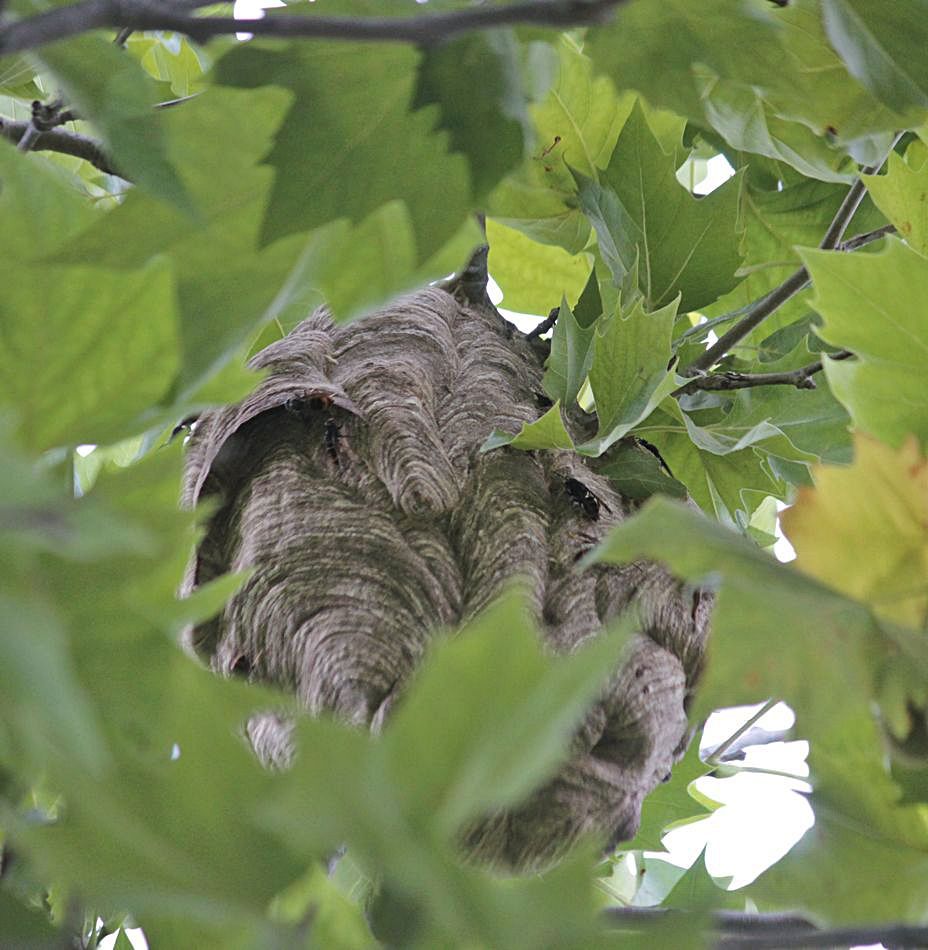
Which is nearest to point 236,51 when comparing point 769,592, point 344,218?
point 344,218

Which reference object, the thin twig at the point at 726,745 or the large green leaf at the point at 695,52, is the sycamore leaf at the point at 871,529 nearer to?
the large green leaf at the point at 695,52

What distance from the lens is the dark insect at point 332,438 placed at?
116cm

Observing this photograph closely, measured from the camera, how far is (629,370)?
116 centimetres

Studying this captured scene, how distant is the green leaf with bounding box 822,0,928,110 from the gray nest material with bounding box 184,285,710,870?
1.33 feet

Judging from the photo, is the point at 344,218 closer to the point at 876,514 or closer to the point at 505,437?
the point at 876,514

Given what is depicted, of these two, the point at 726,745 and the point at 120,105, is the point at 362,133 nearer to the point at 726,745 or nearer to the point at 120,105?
the point at 120,105

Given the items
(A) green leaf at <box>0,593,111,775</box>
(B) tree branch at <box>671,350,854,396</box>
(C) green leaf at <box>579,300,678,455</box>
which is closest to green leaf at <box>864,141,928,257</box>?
(C) green leaf at <box>579,300,678,455</box>

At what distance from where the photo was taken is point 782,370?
4.46 ft

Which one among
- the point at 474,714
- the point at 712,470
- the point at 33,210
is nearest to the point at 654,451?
the point at 712,470

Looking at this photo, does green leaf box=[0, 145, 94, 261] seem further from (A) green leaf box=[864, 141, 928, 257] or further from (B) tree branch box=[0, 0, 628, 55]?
(A) green leaf box=[864, 141, 928, 257]

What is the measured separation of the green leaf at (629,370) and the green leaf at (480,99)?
61 cm

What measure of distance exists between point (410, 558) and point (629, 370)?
32 cm

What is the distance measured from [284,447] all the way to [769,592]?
82cm

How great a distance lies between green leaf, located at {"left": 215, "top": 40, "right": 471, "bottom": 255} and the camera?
19.0 inches
